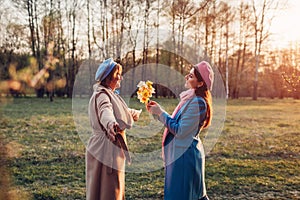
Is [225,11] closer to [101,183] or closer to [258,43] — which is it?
[258,43]

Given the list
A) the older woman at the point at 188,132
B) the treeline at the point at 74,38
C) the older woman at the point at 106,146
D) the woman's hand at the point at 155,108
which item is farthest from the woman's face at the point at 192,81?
the treeline at the point at 74,38

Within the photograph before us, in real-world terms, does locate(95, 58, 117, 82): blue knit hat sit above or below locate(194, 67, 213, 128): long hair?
above

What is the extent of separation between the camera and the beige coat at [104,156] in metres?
2.81

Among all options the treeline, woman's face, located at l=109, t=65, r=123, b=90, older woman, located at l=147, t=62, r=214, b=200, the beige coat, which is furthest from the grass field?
the treeline

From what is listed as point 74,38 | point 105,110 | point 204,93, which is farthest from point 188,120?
point 74,38

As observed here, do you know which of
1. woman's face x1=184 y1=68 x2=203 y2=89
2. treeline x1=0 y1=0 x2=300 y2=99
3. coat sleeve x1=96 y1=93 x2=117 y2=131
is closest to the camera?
coat sleeve x1=96 y1=93 x2=117 y2=131

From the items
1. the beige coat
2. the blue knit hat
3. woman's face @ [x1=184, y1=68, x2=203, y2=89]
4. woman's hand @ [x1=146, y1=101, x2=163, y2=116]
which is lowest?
the beige coat

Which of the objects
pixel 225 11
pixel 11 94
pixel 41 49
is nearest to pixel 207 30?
pixel 225 11

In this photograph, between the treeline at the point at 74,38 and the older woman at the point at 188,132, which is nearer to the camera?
the older woman at the point at 188,132

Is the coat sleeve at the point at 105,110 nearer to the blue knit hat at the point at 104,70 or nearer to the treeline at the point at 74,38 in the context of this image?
the blue knit hat at the point at 104,70

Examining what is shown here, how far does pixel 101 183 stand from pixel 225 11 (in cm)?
2488

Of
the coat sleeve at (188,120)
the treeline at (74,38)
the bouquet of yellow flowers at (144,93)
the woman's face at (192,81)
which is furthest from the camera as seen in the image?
the treeline at (74,38)

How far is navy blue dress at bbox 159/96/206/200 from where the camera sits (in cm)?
276

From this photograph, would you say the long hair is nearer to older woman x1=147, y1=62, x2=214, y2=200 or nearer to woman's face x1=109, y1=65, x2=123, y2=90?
older woman x1=147, y1=62, x2=214, y2=200
